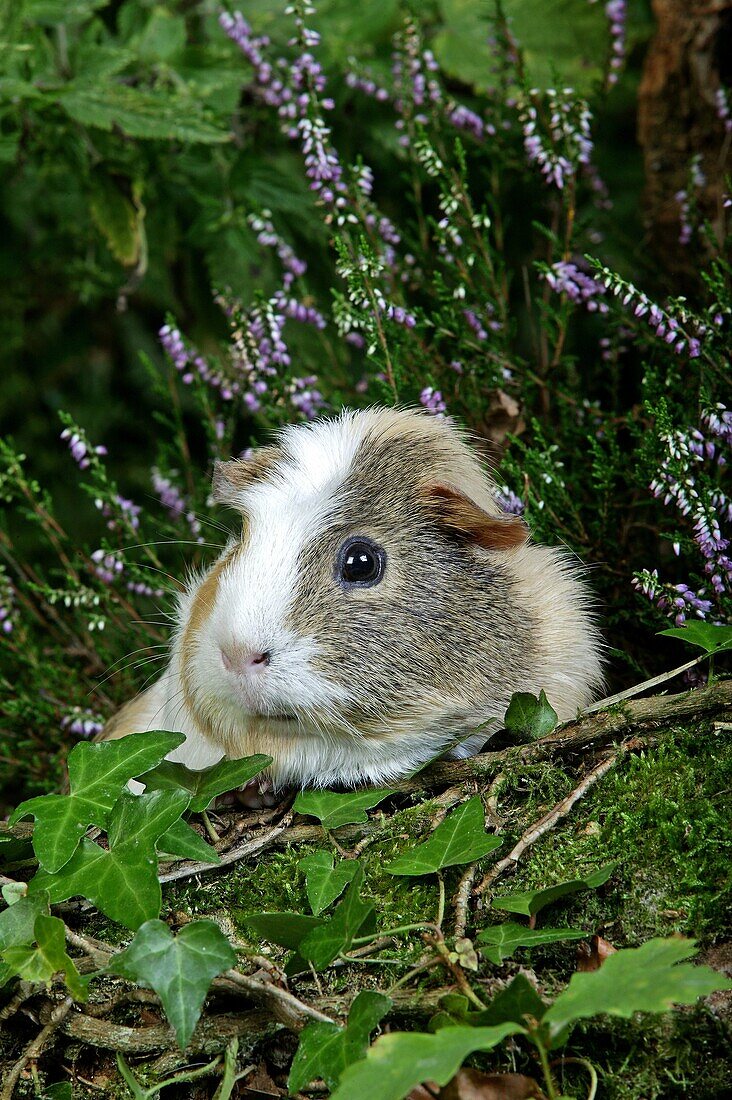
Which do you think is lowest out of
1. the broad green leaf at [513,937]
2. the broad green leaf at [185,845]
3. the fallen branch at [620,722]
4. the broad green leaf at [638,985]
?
the broad green leaf at [185,845]

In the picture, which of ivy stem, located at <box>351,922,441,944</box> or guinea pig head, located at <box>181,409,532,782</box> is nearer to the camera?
ivy stem, located at <box>351,922,441,944</box>

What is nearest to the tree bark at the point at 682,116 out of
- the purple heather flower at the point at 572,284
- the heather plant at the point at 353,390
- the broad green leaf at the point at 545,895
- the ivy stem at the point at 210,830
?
the heather plant at the point at 353,390

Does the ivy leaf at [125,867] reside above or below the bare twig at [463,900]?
above

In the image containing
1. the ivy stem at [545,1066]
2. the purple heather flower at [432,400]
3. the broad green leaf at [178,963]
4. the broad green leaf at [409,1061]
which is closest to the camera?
the broad green leaf at [409,1061]

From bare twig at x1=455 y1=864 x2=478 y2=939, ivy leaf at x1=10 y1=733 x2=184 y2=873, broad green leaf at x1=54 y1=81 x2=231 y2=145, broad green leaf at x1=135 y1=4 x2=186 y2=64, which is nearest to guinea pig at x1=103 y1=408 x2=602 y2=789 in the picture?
ivy leaf at x1=10 y1=733 x2=184 y2=873

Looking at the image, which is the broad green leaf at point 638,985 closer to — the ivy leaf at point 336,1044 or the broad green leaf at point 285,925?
the ivy leaf at point 336,1044

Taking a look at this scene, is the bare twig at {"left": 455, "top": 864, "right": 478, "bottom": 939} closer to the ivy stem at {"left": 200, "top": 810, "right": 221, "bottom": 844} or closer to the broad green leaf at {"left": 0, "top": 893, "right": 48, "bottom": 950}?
the ivy stem at {"left": 200, "top": 810, "right": 221, "bottom": 844}

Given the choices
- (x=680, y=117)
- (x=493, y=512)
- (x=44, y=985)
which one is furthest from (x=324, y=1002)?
(x=680, y=117)

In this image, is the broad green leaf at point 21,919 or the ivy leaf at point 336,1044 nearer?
the ivy leaf at point 336,1044

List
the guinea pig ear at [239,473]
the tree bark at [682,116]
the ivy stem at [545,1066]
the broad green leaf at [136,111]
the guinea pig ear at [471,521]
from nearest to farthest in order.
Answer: the ivy stem at [545,1066] → the guinea pig ear at [471,521] → the guinea pig ear at [239,473] → the broad green leaf at [136,111] → the tree bark at [682,116]
